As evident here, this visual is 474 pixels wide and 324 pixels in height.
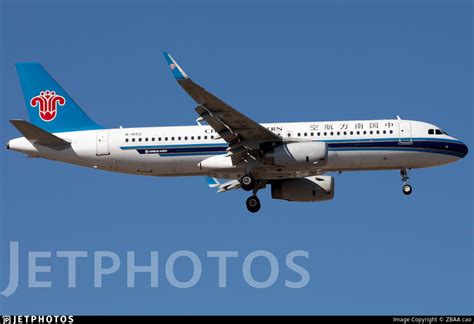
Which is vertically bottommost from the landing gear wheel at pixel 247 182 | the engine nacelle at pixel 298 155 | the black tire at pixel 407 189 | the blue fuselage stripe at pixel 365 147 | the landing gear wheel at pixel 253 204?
the landing gear wheel at pixel 253 204

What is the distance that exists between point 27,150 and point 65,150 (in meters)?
2.04

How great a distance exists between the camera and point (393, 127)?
61.3 meters

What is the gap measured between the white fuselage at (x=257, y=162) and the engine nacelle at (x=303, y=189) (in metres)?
2.04

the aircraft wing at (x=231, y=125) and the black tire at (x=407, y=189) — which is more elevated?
the aircraft wing at (x=231, y=125)

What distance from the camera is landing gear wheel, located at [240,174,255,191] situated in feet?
199

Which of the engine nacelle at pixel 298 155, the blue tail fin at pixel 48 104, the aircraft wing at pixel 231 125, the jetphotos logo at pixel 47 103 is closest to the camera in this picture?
the aircraft wing at pixel 231 125

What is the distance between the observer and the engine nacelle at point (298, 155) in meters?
58.7

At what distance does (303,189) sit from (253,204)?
3865 millimetres

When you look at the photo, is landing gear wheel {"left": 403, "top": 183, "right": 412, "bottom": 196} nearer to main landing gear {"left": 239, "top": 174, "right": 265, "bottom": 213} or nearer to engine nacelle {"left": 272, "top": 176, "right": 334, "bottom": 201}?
engine nacelle {"left": 272, "top": 176, "right": 334, "bottom": 201}

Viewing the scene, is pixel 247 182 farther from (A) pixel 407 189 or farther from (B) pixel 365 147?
(A) pixel 407 189

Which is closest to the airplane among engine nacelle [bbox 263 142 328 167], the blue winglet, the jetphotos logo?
engine nacelle [bbox 263 142 328 167]

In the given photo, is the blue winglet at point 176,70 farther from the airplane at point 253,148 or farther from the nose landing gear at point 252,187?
the nose landing gear at point 252,187

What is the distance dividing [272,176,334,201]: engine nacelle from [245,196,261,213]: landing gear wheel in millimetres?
2646

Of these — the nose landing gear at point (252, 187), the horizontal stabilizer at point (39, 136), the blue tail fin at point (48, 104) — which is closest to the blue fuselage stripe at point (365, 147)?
the nose landing gear at point (252, 187)
